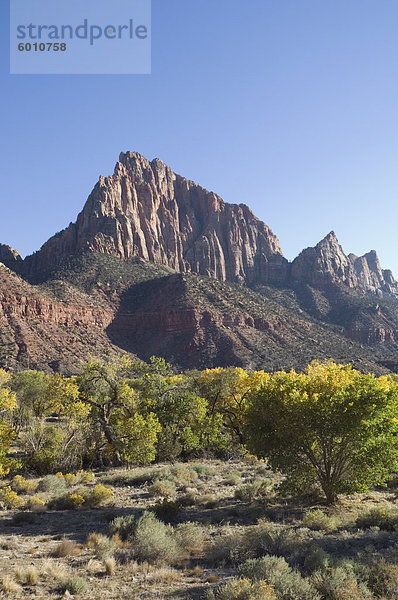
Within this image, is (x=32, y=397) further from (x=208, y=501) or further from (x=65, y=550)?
(x=65, y=550)

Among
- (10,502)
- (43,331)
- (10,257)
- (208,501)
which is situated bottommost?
(208,501)

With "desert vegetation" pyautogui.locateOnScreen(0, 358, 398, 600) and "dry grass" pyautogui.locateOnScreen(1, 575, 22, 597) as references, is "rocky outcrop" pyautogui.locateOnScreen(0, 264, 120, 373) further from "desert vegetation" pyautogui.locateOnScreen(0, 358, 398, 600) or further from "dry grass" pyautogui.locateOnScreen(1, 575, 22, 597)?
"dry grass" pyautogui.locateOnScreen(1, 575, 22, 597)

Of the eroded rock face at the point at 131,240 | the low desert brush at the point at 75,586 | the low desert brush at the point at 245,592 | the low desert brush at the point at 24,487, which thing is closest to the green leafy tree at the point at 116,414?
the low desert brush at the point at 24,487

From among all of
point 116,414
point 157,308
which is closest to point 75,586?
point 116,414

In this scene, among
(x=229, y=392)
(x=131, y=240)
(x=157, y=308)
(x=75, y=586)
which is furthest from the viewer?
(x=131, y=240)

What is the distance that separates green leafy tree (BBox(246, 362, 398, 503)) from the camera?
41.9 feet

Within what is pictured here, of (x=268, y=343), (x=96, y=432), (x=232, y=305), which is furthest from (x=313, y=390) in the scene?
(x=232, y=305)

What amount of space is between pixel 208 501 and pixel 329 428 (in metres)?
6.31

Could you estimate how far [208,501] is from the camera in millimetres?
15523

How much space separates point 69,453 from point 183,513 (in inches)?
445

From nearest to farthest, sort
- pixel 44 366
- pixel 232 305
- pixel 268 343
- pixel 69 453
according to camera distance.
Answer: pixel 69 453, pixel 44 366, pixel 268 343, pixel 232 305

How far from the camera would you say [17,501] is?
14914 millimetres

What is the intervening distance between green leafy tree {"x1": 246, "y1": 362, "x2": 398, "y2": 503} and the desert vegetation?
51 millimetres

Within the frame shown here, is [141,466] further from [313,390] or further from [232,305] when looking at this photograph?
[232,305]
